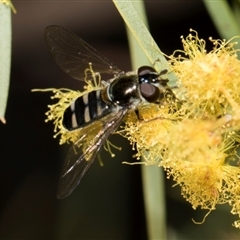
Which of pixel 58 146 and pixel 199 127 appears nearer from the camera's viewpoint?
pixel 199 127

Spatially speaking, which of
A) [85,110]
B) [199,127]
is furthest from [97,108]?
[199,127]

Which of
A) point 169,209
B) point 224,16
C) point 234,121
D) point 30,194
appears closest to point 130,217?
point 169,209

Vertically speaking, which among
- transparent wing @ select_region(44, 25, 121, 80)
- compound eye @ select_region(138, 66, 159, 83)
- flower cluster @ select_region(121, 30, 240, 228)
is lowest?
flower cluster @ select_region(121, 30, 240, 228)

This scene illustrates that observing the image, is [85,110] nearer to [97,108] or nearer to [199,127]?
[97,108]

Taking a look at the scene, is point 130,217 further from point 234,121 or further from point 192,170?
point 234,121

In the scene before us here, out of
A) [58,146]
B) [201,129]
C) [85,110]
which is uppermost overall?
[58,146]

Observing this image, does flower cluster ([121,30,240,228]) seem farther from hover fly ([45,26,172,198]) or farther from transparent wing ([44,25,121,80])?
transparent wing ([44,25,121,80])

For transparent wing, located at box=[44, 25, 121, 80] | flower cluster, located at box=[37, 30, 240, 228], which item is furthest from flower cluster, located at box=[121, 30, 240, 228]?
transparent wing, located at box=[44, 25, 121, 80]

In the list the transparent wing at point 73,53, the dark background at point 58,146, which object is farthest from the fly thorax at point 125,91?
the dark background at point 58,146
